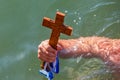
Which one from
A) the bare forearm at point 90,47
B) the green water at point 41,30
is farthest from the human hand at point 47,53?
the green water at point 41,30

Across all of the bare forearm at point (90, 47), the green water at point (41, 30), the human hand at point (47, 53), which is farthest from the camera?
the green water at point (41, 30)

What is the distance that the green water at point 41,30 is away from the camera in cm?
345

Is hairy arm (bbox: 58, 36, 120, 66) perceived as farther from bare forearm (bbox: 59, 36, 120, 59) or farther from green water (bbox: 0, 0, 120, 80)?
green water (bbox: 0, 0, 120, 80)

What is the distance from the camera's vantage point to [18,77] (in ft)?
11.3

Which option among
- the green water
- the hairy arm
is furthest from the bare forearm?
the green water

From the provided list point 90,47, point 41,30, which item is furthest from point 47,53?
point 41,30

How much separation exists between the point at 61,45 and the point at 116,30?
1124mm

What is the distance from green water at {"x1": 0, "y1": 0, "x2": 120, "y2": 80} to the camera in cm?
345

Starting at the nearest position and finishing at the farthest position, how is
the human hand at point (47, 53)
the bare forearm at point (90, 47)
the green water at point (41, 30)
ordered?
1. the human hand at point (47, 53)
2. the bare forearm at point (90, 47)
3. the green water at point (41, 30)

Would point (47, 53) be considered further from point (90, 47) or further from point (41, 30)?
point (41, 30)

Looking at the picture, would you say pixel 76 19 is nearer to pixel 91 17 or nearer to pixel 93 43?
pixel 91 17

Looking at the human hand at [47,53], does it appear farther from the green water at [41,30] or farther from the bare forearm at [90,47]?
the green water at [41,30]

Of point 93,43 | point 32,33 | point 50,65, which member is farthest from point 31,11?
point 50,65

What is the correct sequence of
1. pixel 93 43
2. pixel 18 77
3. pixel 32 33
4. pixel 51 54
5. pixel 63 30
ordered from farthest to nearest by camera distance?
pixel 32 33, pixel 18 77, pixel 93 43, pixel 51 54, pixel 63 30
